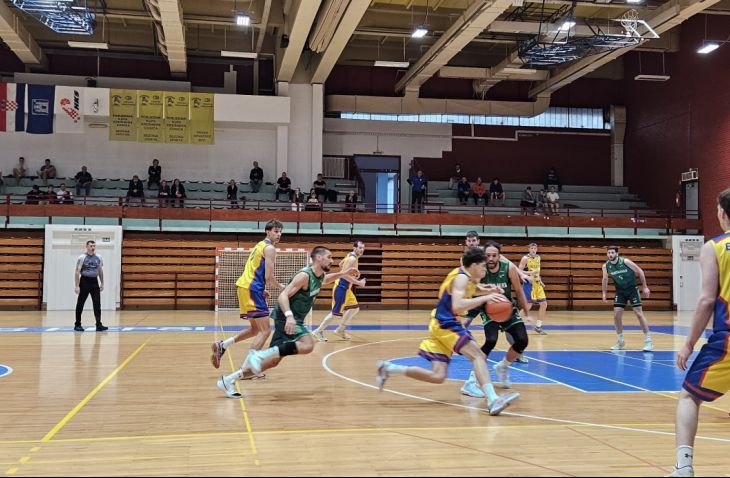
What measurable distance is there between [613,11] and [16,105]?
20062mm

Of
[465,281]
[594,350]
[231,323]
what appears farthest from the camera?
[231,323]

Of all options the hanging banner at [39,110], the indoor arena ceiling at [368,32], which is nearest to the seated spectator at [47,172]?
the hanging banner at [39,110]

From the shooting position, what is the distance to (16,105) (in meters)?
22.5

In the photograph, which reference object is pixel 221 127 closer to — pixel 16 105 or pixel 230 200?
pixel 230 200

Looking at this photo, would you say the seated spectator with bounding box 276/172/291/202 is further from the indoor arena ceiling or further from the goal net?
the indoor arena ceiling

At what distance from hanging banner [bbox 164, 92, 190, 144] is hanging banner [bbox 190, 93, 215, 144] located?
17cm

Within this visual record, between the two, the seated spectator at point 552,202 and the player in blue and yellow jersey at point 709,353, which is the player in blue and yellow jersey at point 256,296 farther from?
the seated spectator at point 552,202

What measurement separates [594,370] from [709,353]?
18.8 feet

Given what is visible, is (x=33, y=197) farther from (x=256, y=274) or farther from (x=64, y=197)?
(x=256, y=274)

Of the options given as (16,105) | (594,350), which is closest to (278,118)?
(16,105)

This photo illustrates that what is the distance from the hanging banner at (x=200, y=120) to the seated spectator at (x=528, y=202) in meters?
11.4

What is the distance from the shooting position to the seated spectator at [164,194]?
70.6ft

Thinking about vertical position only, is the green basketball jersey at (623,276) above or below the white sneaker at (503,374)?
above

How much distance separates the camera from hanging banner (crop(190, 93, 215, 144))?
914 inches
